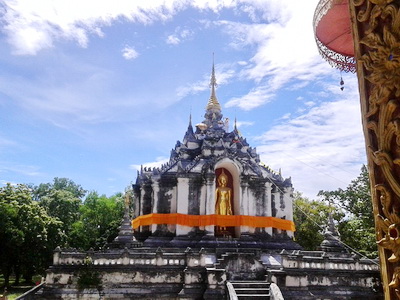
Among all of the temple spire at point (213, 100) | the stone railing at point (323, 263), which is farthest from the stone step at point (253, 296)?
the temple spire at point (213, 100)

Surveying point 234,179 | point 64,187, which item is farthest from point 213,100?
point 64,187

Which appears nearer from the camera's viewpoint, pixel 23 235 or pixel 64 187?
pixel 23 235

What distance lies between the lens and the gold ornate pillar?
2.29 meters

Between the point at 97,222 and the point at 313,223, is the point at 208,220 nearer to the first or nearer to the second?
the point at 313,223

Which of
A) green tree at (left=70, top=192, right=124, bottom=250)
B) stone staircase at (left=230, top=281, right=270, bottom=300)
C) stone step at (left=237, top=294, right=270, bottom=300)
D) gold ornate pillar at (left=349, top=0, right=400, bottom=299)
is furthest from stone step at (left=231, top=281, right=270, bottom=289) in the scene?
green tree at (left=70, top=192, right=124, bottom=250)

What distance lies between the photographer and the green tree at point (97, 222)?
3916cm

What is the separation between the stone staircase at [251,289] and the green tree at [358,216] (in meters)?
15.0

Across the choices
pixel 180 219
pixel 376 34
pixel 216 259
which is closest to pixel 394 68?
pixel 376 34

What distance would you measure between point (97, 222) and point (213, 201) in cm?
2677

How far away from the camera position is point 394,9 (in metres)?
2.33

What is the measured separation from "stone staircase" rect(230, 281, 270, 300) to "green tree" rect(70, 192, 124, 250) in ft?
89.1

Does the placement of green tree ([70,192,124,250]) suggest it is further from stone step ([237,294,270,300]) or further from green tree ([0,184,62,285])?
stone step ([237,294,270,300])

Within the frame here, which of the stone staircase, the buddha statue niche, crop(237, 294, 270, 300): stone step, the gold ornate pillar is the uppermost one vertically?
the buddha statue niche

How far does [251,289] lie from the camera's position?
44.4 ft
